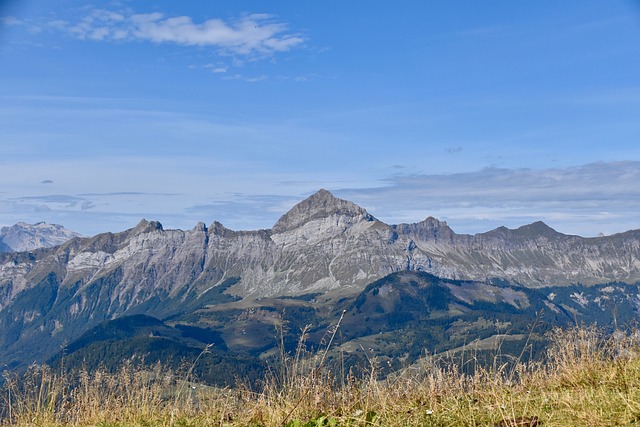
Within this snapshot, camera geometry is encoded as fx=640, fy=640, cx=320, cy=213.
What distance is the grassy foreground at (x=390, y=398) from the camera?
867 centimetres

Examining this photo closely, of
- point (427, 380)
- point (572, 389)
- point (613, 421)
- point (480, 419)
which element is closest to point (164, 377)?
point (427, 380)

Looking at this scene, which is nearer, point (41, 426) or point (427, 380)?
point (41, 426)

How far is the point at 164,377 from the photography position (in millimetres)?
12984

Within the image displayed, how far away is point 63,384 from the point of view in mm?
12453

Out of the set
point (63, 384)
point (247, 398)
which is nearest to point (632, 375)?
point (247, 398)

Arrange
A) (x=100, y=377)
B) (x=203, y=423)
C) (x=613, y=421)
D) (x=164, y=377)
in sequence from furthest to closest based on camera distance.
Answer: (x=164, y=377) → (x=100, y=377) → (x=203, y=423) → (x=613, y=421)

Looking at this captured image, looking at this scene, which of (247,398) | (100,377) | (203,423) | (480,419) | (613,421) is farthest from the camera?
(100,377)

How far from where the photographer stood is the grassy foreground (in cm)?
867

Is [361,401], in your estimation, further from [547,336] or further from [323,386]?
[547,336]

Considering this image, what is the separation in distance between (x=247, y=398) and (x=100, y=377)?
10.5ft

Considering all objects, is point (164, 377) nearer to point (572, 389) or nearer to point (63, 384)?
point (63, 384)

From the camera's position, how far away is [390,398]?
1000 centimetres

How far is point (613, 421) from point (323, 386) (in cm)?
430

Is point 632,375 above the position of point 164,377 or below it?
above
